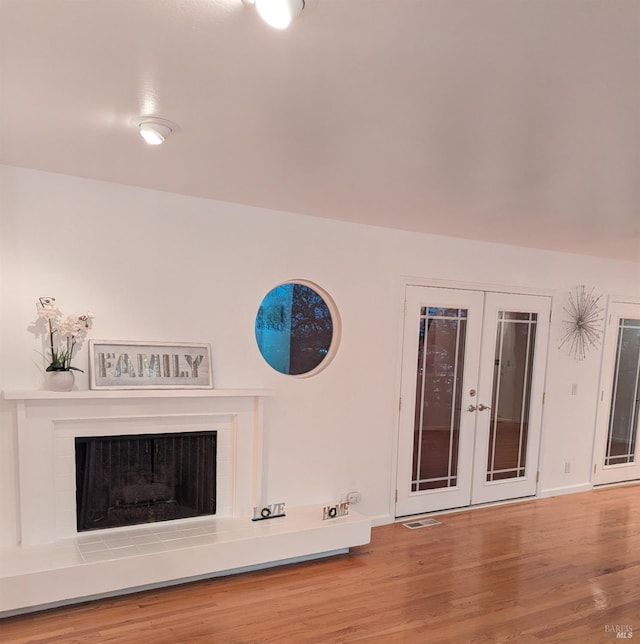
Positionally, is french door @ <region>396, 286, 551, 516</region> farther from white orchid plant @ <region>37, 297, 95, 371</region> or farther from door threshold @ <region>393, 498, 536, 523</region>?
white orchid plant @ <region>37, 297, 95, 371</region>

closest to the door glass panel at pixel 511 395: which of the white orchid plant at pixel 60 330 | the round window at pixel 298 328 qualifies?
the round window at pixel 298 328

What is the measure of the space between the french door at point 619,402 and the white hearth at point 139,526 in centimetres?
341

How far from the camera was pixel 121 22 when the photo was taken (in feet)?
4.53

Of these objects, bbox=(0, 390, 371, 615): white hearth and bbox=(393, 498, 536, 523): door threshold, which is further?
bbox=(393, 498, 536, 523): door threshold

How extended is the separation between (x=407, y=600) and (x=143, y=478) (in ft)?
6.00

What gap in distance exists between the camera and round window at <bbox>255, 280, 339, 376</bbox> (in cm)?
390

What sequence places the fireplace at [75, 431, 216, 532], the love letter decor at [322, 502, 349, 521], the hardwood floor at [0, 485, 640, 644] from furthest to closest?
the love letter decor at [322, 502, 349, 521] < the fireplace at [75, 431, 216, 532] < the hardwood floor at [0, 485, 640, 644]

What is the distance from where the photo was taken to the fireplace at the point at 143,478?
3133mm

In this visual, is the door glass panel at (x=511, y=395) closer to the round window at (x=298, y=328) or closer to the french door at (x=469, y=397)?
the french door at (x=469, y=397)

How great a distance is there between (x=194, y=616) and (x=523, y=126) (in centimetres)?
292

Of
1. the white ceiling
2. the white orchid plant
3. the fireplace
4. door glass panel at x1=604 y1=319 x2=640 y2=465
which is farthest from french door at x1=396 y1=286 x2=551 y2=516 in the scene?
the white orchid plant

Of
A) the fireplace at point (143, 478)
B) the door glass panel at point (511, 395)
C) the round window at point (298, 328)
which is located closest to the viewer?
the fireplace at point (143, 478)

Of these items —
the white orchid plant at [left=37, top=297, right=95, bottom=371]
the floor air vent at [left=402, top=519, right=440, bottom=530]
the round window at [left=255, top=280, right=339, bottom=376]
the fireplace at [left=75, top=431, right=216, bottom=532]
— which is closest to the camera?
the white orchid plant at [left=37, top=297, right=95, bottom=371]

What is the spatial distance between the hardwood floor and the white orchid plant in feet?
4.46
